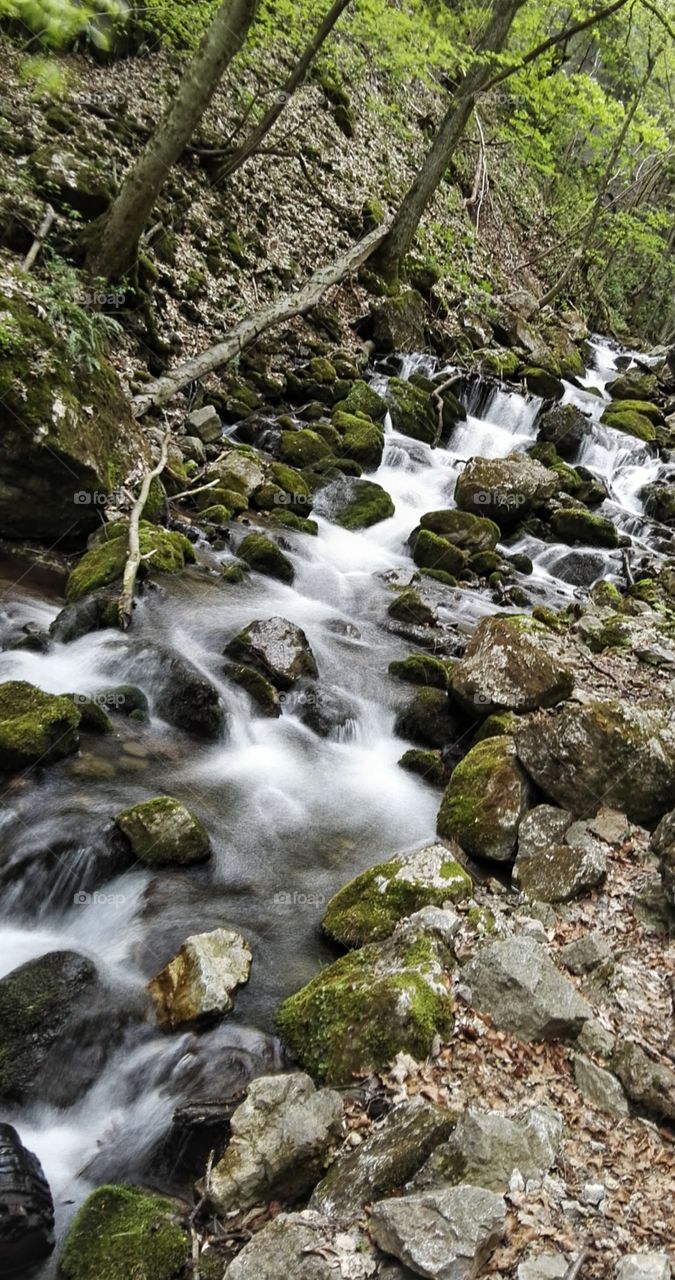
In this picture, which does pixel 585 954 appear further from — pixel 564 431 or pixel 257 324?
pixel 564 431

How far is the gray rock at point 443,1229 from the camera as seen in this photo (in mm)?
2725

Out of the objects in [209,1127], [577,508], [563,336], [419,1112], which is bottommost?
[209,1127]

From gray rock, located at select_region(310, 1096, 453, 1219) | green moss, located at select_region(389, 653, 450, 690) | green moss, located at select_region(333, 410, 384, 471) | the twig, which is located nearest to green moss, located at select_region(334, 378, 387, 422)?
green moss, located at select_region(333, 410, 384, 471)

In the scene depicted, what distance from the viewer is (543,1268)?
2.75m

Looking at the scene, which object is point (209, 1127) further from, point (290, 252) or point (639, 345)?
point (639, 345)

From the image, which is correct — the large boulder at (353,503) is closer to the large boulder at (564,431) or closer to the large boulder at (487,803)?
the large boulder at (564,431)

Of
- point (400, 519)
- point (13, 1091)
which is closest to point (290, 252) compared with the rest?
point (400, 519)

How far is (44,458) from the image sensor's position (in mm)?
8734

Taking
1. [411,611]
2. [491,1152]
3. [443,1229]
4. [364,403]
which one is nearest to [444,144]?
[364,403]

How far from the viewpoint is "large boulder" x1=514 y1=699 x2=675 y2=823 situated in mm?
5895

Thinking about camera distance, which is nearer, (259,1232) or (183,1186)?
(259,1232)

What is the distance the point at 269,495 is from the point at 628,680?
6468mm

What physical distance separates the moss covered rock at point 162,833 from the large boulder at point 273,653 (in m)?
2.62

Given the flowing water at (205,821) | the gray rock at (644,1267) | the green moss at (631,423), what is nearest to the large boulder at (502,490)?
the flowing water at (205,821)
